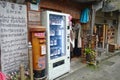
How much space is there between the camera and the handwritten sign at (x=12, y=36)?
421 centimetres

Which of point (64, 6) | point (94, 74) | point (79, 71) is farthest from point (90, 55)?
point (64, 6)

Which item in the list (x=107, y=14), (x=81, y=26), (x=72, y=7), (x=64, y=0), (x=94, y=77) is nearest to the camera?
(x=94, y=77)

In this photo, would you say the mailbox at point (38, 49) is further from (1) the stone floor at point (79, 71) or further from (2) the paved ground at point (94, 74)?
(2) the paved ground at point (94, 74)

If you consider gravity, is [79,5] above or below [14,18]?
above

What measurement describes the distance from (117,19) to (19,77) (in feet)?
34.8

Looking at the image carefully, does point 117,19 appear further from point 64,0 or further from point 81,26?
point 64,0

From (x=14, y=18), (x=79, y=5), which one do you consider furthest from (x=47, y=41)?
(x=79, y=5)

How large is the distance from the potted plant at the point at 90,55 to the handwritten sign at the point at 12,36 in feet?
11.6

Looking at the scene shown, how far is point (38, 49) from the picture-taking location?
4719 mm

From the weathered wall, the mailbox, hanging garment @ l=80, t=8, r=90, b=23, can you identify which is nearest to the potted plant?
hanging garment @ l=80, t=8, r=90, b=23

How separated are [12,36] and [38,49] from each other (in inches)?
31.4

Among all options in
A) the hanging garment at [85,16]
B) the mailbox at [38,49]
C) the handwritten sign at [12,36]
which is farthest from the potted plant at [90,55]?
the handwritten sign at [12,36]

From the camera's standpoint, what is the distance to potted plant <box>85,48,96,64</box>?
7.51 m

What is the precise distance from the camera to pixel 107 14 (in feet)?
39.1
